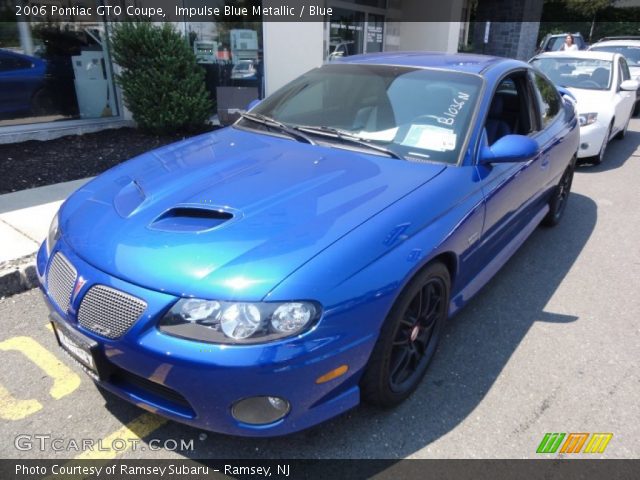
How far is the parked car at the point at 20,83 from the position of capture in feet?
22.1

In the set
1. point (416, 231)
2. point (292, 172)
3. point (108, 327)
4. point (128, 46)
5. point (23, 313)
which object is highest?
point (128, 46)

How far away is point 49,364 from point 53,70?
6194 mm

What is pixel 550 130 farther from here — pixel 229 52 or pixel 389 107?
pixel 229 52

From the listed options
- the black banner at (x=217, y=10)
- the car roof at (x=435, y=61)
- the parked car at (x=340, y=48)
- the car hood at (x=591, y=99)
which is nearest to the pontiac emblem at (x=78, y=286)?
the car roof at (x=435, y=61)

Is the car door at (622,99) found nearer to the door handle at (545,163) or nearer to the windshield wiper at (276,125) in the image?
the door handle at (545,163)

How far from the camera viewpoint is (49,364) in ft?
8.80

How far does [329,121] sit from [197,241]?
4.90 ft

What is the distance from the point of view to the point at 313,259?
1854 millimetres

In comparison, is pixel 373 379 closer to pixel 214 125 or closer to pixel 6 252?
pixel 6 252

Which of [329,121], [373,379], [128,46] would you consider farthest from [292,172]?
[128,46]

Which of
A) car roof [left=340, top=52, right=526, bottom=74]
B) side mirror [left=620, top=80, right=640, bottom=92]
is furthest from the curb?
side mirror [left=620, top=80, right=640, bottom=92]

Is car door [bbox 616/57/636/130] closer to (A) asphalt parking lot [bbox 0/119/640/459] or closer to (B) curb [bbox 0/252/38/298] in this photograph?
(A) asphalt parking lot [bbox 0/119/640/459]

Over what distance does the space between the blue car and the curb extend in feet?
3.76

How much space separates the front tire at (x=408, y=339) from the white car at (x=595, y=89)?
5327 mm
